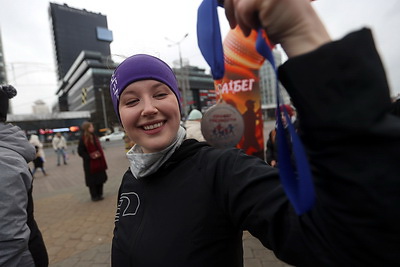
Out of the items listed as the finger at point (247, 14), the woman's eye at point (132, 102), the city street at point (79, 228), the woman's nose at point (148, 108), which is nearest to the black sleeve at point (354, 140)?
the finger at point (247, 14)

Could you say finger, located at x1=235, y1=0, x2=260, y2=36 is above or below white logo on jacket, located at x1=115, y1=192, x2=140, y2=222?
above

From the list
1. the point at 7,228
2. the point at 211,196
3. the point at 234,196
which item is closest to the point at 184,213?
the point at 211,196

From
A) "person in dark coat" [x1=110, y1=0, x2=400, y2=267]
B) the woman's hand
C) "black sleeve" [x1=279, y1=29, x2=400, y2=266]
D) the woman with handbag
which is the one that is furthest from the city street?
the woman's hand

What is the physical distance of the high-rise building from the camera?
7906 centimetres

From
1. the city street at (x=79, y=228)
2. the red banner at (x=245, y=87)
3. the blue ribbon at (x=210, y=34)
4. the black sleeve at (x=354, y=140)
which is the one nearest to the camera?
the black sleeve at (x=354, y=140)

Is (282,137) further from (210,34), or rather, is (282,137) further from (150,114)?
(150,114)

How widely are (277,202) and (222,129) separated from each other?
2298 mm

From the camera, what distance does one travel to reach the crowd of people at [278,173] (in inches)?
15.9

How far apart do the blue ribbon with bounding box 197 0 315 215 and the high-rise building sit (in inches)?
3497

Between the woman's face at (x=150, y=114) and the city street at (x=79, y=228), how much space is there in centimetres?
243

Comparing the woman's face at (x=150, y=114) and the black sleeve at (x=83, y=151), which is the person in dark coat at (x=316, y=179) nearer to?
the woman's face at (x=150, y=114)

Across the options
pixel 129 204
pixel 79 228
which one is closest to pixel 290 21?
pixel 129 204

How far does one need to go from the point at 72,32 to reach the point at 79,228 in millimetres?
96280

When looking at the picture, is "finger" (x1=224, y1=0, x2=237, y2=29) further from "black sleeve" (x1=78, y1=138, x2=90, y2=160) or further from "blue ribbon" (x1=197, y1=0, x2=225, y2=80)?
"black sleeve" (x1=78, y1=138, x2=90, y2=160)
